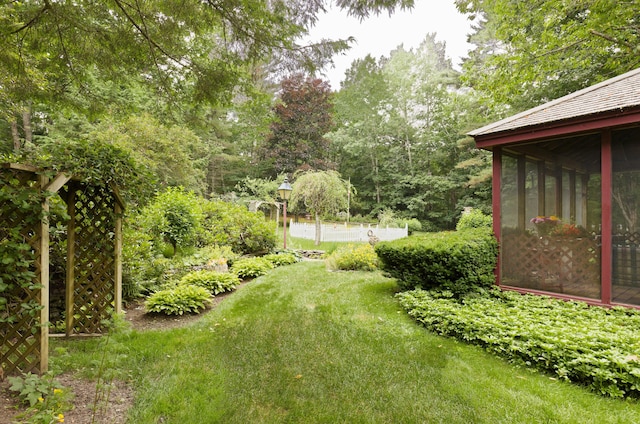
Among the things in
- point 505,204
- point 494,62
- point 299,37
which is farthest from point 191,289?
point 494,62

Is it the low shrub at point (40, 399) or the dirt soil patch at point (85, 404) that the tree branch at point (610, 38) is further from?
the low shrub at point (40, 399)

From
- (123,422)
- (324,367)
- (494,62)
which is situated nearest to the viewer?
(123,422)

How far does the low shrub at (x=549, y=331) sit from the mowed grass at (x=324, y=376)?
0.15 m

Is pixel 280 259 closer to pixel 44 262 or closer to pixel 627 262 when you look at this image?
pixel 44 262

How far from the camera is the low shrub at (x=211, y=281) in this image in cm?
538

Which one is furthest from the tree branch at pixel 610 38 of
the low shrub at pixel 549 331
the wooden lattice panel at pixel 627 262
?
the low shrub at pixel 549 331

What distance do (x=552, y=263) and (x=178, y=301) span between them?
5458mm

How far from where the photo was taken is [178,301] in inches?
176

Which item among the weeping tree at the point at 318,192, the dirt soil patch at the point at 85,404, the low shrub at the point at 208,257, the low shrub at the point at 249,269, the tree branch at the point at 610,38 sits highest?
the tree branch at the point at 610,38

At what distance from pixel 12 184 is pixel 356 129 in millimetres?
22000

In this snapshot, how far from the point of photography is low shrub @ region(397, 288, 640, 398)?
2.57 meters

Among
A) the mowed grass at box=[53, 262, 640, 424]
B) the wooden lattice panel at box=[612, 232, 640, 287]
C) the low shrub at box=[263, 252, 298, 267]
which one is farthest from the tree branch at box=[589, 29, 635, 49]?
the low shrub at box=[263, 252, 298, 267]

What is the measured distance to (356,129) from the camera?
2291cm

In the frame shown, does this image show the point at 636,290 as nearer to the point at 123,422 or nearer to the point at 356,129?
the point at 123,422
